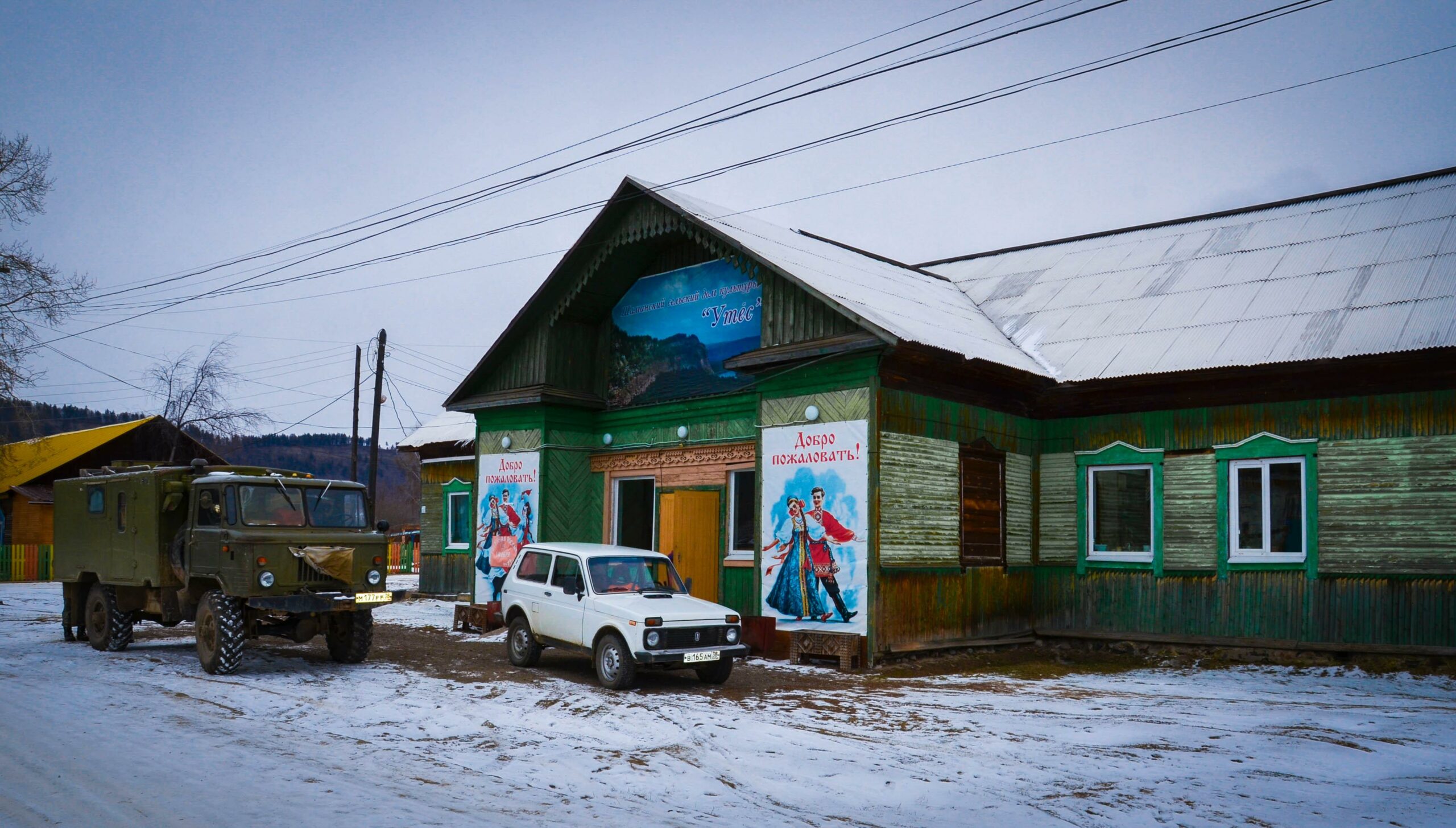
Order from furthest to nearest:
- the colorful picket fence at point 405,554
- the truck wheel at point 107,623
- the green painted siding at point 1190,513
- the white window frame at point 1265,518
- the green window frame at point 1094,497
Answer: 1. the colorful picket fence at point 405,554
2. the green window frame at point 1094,497
3. the green painted siding at point 1190,513
4. the truck wheel at point 107,623
5. the white window frame at point 1265,518

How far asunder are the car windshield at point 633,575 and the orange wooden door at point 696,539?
377cm

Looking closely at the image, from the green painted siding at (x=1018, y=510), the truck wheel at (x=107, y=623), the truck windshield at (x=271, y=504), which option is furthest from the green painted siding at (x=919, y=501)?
the truck wheel at (x=107, y=623)

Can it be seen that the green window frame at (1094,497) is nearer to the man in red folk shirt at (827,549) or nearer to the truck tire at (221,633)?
the man in red folk shirt at (827,549)

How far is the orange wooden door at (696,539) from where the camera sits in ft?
60.5

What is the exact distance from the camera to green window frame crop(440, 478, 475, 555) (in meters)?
29.0

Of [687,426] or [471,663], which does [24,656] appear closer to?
[471,663]

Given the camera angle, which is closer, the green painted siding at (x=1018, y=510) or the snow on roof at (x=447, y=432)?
the green painted siding at (x=1018, y=510)

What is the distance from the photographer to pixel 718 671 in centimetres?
1326

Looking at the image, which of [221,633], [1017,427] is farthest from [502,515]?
[1017,427]

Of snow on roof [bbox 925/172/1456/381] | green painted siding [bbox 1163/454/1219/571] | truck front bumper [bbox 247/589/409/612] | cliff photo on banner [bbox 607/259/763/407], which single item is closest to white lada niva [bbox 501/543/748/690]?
truck front bumper [bbox 247/589/409/612]

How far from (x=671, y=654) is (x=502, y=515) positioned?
30.5 feet

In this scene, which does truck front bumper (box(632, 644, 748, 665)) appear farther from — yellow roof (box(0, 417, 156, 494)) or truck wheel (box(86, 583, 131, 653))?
yellow roof (box(0, 417, 156, 494))

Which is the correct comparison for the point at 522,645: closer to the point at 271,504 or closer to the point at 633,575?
the point at 633,575

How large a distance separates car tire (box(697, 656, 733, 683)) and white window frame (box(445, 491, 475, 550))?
1681 cm
